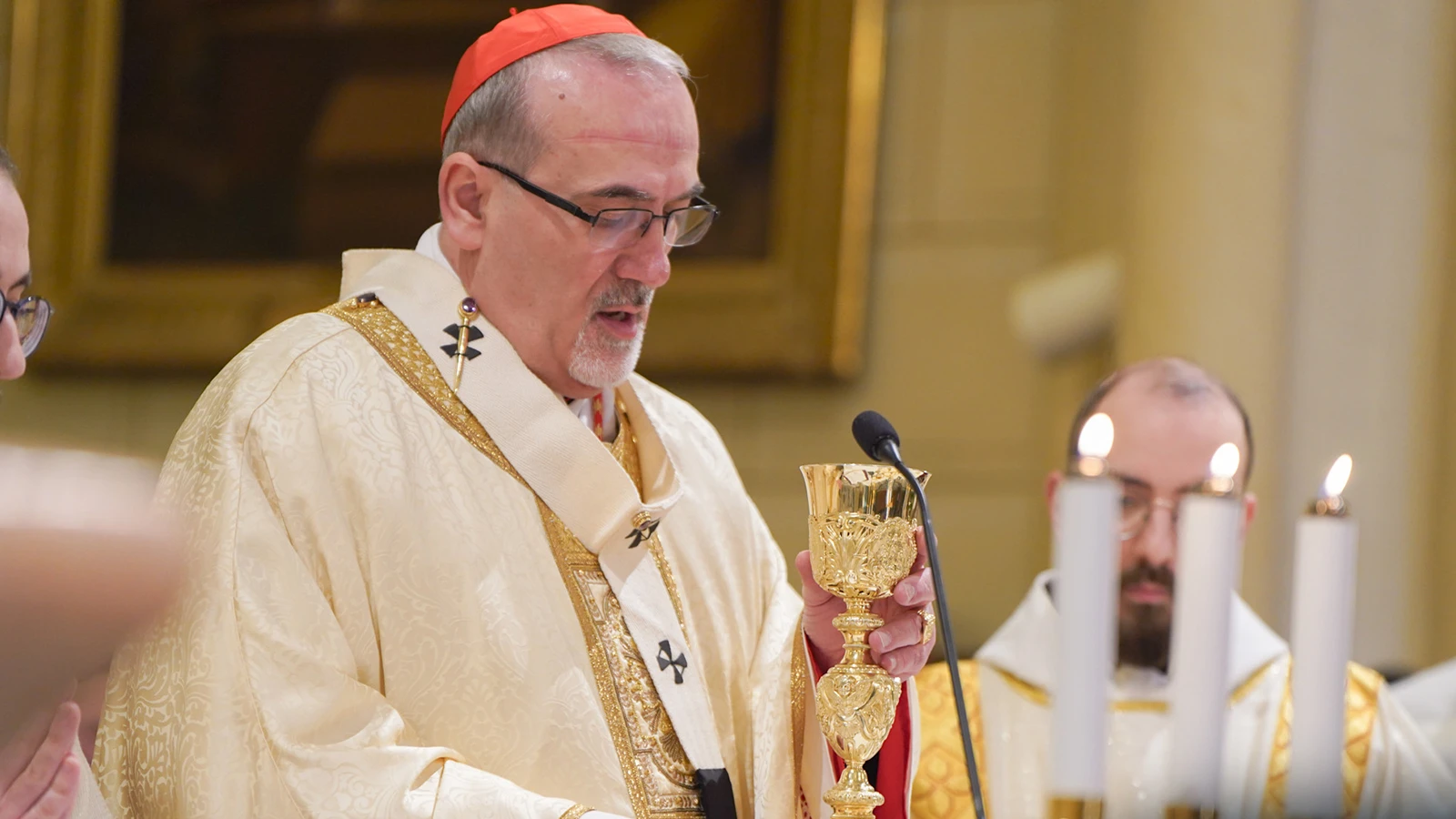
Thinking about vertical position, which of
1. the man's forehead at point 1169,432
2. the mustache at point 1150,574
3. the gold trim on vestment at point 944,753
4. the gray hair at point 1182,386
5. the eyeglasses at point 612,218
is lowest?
the gold trim on vestment at point 944,753

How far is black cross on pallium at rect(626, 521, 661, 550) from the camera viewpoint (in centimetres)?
292

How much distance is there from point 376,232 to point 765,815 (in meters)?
3.64

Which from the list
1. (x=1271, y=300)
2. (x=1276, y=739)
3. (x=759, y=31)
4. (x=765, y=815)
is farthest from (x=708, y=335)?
(x=765, y=815)

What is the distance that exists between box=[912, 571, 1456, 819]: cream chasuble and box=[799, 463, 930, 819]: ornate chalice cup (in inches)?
48.2

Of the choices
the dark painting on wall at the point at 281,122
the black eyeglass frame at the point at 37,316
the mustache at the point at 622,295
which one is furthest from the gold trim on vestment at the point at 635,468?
the dark painting on wall at the point at 281,122

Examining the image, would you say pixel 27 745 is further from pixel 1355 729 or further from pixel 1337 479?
pixel 1355 729

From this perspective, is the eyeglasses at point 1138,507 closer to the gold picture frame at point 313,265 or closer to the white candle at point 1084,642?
the gold picture frame at point 313,265

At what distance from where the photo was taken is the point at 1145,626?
3.62m

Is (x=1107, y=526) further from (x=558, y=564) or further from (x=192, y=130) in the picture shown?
(x=192, y=130)

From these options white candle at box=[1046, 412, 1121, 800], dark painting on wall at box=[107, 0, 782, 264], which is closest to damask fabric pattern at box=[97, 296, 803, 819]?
white candle at box=[1046, 412, 1121, 800]

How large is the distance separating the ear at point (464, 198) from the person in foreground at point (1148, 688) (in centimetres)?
126

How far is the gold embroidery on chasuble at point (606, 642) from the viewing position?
2.75 m

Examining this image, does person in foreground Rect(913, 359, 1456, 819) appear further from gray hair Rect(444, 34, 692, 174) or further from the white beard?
gray hair Rect(444, 34, 692, 174)

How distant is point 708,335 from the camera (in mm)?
5523
